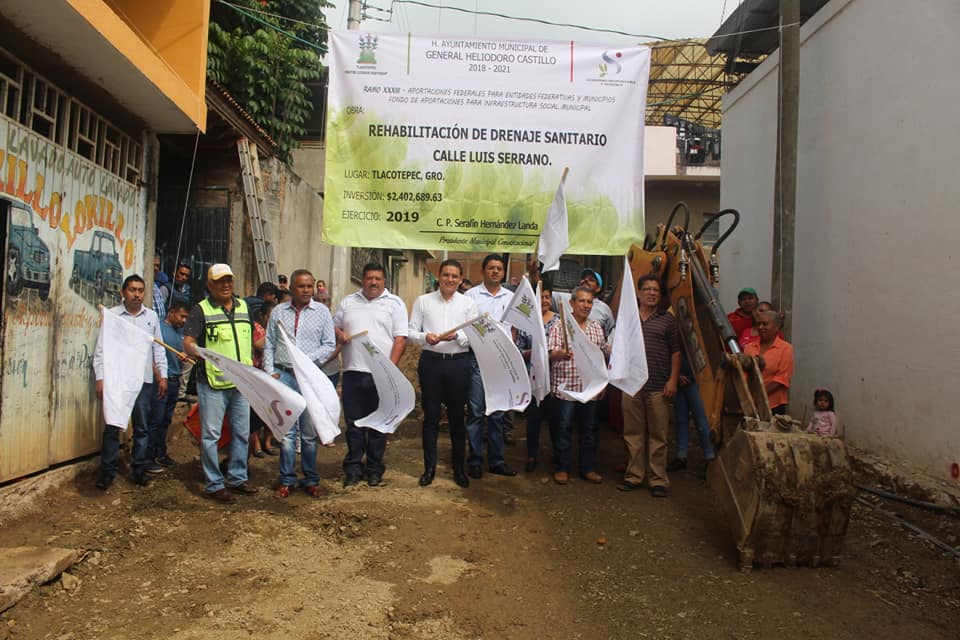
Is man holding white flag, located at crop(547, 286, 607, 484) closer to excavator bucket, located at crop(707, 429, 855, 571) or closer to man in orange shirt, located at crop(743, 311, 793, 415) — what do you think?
man in orange shirt, located at crop(743, 311, 793, 415)

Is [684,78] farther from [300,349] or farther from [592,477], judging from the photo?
[300,349]

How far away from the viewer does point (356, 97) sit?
5.95m

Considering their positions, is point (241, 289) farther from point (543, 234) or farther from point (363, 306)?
point (543, 234)

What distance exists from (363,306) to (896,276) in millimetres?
4230

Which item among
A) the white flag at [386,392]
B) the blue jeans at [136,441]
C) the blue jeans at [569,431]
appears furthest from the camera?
the blue jeans at [569,431]

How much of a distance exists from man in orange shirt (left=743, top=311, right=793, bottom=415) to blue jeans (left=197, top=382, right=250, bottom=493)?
395cm

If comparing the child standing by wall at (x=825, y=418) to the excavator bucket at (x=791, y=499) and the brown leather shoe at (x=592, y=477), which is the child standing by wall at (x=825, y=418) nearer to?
the brown leather shoe at (x=592, y=477)

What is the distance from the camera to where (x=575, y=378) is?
18.0ft

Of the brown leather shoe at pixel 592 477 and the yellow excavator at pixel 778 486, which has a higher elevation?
the yellow excavator at pixel 778 486

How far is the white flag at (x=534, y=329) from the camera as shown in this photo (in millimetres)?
5141

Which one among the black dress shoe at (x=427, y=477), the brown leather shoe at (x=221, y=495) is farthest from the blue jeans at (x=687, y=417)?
the brown leather shoe at (x=221, y=495)

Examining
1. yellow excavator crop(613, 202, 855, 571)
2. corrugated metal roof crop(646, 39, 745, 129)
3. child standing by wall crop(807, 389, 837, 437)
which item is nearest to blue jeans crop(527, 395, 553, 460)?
yellow excavator crop(613, 202, 855, 571)

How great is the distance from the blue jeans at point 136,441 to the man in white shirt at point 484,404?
8.23 feet

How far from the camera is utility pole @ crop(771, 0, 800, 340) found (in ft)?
21.3
